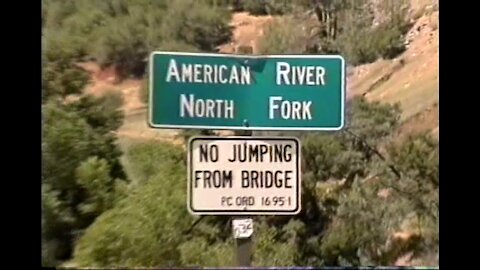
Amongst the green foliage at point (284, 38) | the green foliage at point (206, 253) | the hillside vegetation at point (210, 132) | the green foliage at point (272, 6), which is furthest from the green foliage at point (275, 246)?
the green foliage at point (272, 6)

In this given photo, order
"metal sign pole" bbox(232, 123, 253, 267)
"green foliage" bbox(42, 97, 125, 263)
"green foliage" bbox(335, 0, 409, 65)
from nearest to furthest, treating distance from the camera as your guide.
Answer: "green foliage" bbox(42, 97, 125, 263), "metal sign pole" bbox(232, 123, 253, 267), "green foliage" bbox(335, 0, 409, 65)

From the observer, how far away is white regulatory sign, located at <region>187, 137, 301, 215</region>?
5652mm

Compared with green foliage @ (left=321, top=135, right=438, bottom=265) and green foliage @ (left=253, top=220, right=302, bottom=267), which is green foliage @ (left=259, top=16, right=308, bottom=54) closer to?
green foliage @ (left=321, top=135, right=438, bottom=265)

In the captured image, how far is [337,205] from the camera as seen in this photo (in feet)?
18.9

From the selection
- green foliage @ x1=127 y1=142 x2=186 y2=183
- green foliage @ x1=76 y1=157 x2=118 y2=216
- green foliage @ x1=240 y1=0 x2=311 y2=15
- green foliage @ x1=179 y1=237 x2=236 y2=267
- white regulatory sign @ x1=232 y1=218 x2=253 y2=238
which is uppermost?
green foliage @ x1=240 y1=0 x2=311 y2=15

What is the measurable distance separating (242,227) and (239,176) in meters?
0.27

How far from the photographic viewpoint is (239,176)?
5.65 m

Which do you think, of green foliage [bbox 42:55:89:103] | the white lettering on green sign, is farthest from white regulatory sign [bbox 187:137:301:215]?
green foliage [bbox 42:55:89:103]

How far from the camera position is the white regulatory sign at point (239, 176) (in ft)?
18.5

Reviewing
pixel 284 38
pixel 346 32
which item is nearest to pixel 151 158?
pixel 284 38

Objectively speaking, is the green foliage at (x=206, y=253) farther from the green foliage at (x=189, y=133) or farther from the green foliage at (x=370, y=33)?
the green foliage at (x=370, y=33)

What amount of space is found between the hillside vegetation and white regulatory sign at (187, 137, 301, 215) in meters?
0.07
